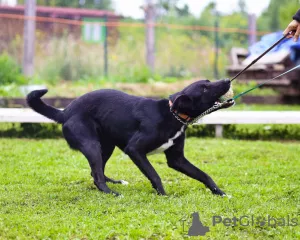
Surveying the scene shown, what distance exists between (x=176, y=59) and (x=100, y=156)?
12943mm

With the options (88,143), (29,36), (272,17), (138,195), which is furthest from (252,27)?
(138,195)

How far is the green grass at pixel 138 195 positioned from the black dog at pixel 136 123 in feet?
0.81

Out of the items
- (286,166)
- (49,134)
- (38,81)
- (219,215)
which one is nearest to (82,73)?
(38,81)

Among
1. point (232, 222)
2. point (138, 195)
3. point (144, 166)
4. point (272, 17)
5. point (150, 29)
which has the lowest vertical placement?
point (138, 195)

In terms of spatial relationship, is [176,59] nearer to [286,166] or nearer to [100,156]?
[286,166]

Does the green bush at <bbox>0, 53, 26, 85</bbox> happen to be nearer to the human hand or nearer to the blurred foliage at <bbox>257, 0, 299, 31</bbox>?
the human hand

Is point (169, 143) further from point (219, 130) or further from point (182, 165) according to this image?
point (219, 130)

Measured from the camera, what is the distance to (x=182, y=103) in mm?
4848

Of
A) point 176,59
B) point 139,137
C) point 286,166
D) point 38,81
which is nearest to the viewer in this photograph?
point 139,137

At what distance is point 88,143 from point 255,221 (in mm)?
1710

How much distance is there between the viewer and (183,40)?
18.0 meters

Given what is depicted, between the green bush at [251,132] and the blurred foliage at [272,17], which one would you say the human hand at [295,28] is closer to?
the green bush at [251,132]

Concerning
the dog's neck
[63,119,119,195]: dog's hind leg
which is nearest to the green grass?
[63,119,119,195]: dog's hind leg

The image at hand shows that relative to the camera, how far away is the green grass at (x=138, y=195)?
152 inches
